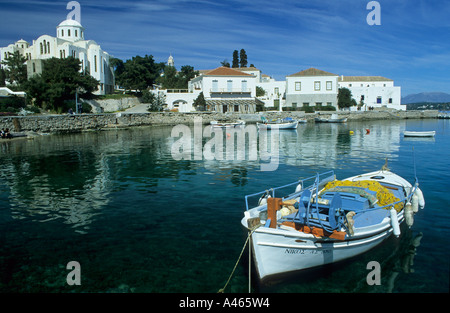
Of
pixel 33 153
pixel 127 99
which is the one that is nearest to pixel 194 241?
pixel 33 153

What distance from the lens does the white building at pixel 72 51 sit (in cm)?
6455

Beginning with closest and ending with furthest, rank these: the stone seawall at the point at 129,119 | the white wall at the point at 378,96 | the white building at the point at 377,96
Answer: the stone seawall at the point at 129,119 < the white building at the point at 377,96 < the white wall at the point at 378,96

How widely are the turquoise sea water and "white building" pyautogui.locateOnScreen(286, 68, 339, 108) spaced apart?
55255 millimetres

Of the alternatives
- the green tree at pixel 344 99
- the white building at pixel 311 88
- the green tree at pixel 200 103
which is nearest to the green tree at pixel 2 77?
the green tree at pixel 200 103

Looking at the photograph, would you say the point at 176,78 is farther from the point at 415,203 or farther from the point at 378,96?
the point at 415,203

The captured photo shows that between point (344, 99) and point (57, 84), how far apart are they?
203 feet

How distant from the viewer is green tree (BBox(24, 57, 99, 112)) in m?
54.2

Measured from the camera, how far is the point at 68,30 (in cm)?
7269

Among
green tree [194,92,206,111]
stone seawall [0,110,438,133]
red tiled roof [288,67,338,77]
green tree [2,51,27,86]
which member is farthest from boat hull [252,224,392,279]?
green tree [2,51,27,86]

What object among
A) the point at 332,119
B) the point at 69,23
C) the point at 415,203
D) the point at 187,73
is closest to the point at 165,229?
the point at 415,203

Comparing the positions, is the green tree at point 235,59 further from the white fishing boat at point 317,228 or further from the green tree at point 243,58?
the white fishing boat at point 317,228

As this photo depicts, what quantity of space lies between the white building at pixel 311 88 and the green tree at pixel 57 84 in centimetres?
4325

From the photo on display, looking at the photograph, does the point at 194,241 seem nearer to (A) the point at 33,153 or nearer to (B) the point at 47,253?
(B) the point at 47,253

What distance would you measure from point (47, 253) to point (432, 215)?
14247mm
